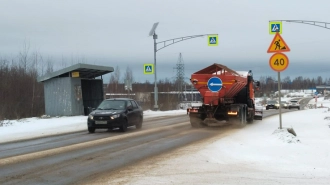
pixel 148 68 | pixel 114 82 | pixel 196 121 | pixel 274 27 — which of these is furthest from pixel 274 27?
pixel 114 82

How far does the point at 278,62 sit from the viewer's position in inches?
532

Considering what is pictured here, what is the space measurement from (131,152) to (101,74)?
2086cm

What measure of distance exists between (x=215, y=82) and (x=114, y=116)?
5.20m

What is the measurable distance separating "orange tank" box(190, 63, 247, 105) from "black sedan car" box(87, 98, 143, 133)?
3447mm

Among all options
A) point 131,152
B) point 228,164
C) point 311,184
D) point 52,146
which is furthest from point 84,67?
point 311,184

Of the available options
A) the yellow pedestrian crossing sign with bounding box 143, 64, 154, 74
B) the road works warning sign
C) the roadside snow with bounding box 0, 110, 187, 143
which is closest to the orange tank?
the roadside snow with bounding box 0, 110, 187, 143

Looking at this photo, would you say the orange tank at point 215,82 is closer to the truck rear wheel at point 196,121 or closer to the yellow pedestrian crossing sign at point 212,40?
the truck rear wheel at point 196,121

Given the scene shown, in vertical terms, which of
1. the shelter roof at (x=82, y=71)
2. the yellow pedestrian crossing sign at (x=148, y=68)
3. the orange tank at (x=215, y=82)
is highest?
the yellow pedestrian crossing sign at (x=148, y=68)

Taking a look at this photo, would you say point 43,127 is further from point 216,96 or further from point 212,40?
point 212,40

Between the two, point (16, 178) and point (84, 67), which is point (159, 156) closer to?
point (16, 178)

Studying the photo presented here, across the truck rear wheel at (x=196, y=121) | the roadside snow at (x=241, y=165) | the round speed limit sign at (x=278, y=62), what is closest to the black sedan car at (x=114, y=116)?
the truck rear wheel at (x=196, y=121)

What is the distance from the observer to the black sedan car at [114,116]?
1764 cm

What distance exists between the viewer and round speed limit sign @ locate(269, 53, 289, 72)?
13.4 metres

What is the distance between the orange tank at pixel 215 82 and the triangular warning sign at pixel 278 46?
601 centimetres
